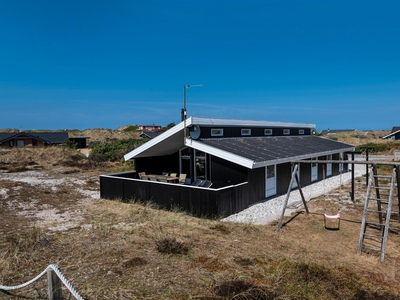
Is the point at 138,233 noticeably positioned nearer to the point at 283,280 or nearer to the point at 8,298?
the point at 8,298

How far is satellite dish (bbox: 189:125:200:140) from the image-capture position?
13.8 m

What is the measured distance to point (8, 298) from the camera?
438 centimetres

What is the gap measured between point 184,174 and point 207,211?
4779 mm

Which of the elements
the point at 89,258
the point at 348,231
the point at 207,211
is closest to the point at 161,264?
the point at 89,258

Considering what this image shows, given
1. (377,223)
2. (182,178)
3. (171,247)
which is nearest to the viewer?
(171,247)

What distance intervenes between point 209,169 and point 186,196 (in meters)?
3.08

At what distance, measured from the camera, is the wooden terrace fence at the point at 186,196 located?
1052 cm

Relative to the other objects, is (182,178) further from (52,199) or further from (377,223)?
(377,223)

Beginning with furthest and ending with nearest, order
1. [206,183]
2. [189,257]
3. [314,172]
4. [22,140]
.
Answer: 1. [22,140]
2. [314,172]
3. [206,183]
4. [189,257]

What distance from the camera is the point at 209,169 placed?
13992mm

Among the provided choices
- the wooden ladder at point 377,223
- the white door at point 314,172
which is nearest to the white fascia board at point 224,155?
the wooden ladder at point 377,223

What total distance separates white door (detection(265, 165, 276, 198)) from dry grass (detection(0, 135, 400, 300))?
2875 millimetres

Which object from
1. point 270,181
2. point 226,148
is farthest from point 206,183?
point 270,181

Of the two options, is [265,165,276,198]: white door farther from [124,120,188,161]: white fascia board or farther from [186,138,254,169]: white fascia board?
[124,120,188,161]: white fascia board
